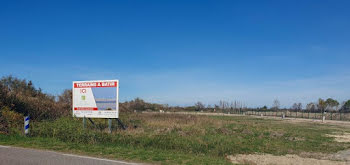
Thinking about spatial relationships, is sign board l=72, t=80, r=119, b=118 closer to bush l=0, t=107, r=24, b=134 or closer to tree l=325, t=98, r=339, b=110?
bush l=0, t=107, r=24, b=134

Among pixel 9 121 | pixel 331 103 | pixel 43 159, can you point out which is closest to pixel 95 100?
pixel 9 121

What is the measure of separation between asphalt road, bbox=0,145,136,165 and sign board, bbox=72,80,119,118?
7658 millimetres

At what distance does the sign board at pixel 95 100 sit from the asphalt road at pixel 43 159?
25.1 feet

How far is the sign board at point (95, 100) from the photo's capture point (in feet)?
57.8

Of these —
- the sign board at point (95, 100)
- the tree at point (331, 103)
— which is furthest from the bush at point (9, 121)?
the tree at point (331, 103)

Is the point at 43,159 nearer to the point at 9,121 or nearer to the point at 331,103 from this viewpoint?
the point at 9,121

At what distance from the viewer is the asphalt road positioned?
8.35 metres

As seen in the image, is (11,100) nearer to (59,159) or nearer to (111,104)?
(111,104)

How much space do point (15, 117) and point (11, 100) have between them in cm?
242

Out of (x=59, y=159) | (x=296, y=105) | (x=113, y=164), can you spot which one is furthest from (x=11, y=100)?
(x=296, y=105)

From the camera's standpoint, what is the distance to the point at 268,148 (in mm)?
13820

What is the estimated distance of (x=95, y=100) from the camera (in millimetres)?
18203

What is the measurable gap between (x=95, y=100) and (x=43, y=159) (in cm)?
952

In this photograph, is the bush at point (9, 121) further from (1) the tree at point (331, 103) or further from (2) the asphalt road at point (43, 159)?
(1) the tree at point (331, 103)
